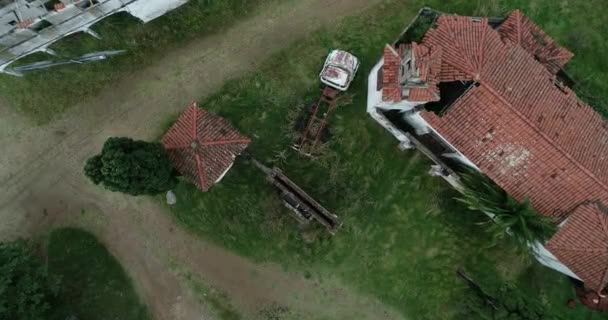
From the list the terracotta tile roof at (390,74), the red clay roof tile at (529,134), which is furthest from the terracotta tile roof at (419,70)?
the red clay roof tile at (529,134)

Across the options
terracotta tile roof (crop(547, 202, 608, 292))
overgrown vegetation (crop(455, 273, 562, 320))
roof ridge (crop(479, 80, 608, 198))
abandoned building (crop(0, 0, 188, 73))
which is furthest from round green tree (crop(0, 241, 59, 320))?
terracotta tile roof (crop(547, 202, 608, 292))

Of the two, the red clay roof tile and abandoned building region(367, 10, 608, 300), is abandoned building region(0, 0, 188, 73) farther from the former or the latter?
the red clay roof tile

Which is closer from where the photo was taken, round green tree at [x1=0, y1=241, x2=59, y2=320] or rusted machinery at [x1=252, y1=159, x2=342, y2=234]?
round green tree at [x1=0, y1=241, x2=59, y2=320]

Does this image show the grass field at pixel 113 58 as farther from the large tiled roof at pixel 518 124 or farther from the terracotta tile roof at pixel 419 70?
the large tiled roof at pixel 518 124

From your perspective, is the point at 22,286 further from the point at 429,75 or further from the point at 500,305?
the point at 500,305

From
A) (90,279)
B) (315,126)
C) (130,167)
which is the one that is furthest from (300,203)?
(90,279)

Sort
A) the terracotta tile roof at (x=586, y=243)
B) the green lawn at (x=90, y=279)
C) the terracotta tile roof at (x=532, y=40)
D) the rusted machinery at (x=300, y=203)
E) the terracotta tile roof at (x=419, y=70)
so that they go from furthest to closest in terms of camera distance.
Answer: the green lawn at (x=90, y=279) → the rusted machinery at (x=300, y=203) → the terracotta tile roof at (x=532, y=40) → the terracotta tile roof at (x=586, y=243) → the terracotta tile roof at (x=419, y=70)

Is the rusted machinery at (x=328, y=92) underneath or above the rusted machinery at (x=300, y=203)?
above
